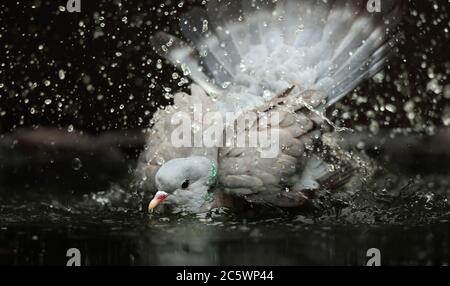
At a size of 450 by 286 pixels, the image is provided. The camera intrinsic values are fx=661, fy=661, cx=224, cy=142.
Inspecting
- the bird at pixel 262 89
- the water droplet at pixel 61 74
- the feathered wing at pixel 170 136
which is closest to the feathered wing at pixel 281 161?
the bird at pixel 262 89

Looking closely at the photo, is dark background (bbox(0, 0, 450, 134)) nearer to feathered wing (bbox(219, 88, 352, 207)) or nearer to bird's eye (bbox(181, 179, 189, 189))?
feathered wing (bbox(219, 88, 352, 207))

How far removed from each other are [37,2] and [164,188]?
2.61 m

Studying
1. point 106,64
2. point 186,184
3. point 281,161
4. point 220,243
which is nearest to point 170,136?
point 186,184

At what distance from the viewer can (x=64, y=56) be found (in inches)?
208

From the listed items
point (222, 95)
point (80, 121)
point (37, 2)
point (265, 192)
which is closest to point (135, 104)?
point (80, 121)

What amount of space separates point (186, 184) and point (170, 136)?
1.62ft

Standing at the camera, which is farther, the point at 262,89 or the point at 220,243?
the point at 262,89

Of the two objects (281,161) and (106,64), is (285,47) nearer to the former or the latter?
(281,161)

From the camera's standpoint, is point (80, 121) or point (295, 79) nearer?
point (295, 79)

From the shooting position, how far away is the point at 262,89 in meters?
3.94

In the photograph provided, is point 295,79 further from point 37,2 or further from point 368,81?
point 37,2

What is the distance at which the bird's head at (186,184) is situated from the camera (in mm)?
3311

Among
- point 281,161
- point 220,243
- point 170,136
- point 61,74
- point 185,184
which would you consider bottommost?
point 220,243

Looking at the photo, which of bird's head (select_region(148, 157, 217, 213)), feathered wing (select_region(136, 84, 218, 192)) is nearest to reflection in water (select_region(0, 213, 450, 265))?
bird's head (select_region(148, 157, 217, 213))
